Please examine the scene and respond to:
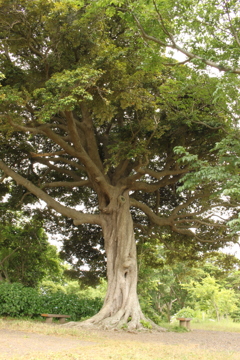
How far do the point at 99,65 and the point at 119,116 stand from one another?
3.38 meters

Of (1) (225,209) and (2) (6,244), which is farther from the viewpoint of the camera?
(2) (6,244)

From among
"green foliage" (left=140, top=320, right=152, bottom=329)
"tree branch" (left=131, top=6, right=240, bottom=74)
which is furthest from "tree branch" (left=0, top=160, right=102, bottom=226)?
"tree branch" (left=131, top=6, right=240, bottom=74)

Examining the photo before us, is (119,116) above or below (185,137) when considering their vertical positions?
above

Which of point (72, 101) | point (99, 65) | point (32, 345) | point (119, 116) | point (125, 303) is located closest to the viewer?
point (32, 345)

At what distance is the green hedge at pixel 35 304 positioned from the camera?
1090cm

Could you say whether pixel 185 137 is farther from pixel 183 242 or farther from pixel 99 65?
pixel 183 242

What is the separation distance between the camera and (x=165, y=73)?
34.6ft

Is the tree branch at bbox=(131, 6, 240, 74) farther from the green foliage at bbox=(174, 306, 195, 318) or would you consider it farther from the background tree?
the green foliage at bbox=(174, 306, 195, 318)

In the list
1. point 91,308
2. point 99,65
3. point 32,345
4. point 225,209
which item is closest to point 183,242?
point 225,209

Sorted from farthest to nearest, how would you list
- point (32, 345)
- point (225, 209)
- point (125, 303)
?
point (225, 209)
point (125, 303)
point (32, 345)

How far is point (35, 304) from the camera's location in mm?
11250

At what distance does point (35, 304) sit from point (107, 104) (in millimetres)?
7343

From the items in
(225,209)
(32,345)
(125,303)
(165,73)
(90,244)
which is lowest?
(32,345)

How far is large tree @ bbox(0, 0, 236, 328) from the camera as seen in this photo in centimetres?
829
